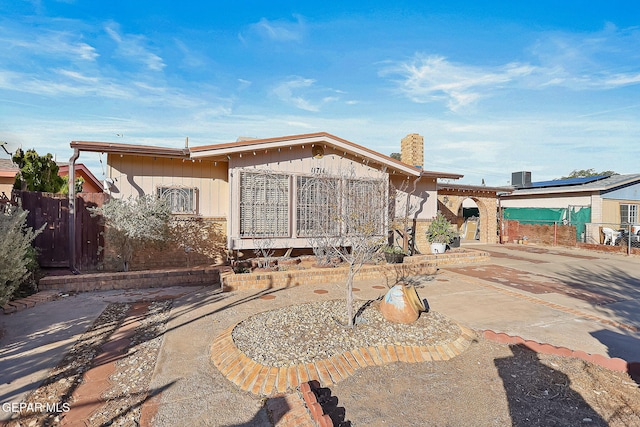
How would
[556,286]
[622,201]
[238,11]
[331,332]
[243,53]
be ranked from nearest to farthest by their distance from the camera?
[331,332] < [556,286] < [238,11] < [243,53] < [622,201]

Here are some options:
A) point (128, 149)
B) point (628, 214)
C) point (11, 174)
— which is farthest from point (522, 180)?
point (11, 174)

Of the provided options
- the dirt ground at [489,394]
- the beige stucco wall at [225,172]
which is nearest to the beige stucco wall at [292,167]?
the beige stucco wall at [225,172]

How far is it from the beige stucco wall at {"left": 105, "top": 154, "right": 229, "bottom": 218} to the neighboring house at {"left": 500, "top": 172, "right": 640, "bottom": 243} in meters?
16.6

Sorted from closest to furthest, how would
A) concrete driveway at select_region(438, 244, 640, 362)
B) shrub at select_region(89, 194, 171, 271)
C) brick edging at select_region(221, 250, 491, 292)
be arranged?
concrete driveway at select_region(438, 244, 640, 362)
brick edging at select_region(221, 250, 491, 292)
shrub at select_region(89, 194, 171, 271)

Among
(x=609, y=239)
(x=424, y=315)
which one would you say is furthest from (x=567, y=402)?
(x=609, y=239)

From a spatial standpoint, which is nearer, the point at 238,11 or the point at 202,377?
the point at 202,377

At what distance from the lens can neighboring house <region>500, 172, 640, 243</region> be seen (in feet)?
52.7

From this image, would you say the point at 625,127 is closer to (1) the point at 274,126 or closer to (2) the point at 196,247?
(1) the point at 274,126

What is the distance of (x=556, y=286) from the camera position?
749 centimetres

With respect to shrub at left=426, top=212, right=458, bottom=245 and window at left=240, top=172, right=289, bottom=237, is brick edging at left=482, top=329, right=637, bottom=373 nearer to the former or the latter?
window at left=240, top=172, right=289, bottom=237

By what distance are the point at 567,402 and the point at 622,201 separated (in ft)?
65.3

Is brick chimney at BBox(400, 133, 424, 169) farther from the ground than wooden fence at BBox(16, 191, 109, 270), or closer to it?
farther from the ground

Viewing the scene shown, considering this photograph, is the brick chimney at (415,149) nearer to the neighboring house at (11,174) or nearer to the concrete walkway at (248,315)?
the concrete walkway at (248,315)

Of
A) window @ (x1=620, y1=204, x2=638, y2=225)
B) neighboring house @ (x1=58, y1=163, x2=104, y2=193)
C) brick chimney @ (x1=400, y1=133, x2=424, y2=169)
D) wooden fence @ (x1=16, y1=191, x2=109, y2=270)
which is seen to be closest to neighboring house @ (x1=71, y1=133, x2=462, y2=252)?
wooden fence @ (x1=16, y1=191, x2=109, y2=270)
